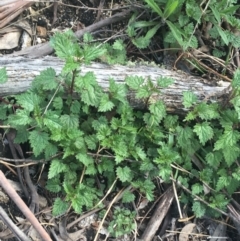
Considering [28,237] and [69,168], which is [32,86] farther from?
[28,237]

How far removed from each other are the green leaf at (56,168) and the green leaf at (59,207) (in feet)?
0.47

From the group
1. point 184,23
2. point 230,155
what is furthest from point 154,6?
point 230,155

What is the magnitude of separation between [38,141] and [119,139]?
41 cm

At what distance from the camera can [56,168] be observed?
2461 mm

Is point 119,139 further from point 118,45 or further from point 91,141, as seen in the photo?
point 118,45

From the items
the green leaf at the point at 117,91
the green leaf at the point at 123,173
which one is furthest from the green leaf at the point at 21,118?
the green leaf at the point at 123,173

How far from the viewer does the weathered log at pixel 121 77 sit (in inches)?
97.0

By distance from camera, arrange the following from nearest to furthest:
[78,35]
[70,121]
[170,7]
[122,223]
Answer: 1. [70,121]
2. [122,223]
3. [170,7]
4. [78,35]

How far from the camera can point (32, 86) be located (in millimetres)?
2424

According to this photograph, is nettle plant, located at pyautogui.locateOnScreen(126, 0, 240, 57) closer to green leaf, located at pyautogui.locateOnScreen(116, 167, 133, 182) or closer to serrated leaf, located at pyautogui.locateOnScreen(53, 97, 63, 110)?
serrated leaf, located at pyautogui.locateOnScreen(53, 97, 63, 110)

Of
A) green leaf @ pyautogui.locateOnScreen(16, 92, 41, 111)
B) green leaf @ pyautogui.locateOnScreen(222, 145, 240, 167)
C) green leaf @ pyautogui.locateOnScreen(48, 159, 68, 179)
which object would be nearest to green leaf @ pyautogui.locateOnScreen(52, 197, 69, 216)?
green leaf @ pyautogui.locateOnScreen(48, 159, 68, 179)

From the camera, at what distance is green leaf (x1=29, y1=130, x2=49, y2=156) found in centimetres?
237

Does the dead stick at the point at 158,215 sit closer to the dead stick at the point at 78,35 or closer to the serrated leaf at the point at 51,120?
the serrated leaf at the point at 51,120

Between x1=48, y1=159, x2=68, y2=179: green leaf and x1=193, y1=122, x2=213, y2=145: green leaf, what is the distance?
696mm
